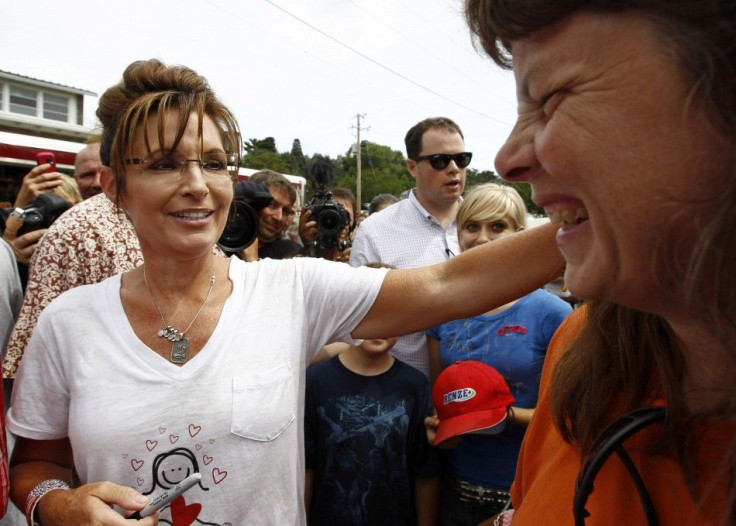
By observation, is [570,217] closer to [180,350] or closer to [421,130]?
[180,350]

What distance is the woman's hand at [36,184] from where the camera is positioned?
3.33 m

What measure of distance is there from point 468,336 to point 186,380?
154cm

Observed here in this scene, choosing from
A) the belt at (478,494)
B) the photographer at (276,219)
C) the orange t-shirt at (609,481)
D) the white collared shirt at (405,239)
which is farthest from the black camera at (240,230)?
the orange t-shirt at (609,481)

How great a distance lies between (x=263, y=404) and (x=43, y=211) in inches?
77.5

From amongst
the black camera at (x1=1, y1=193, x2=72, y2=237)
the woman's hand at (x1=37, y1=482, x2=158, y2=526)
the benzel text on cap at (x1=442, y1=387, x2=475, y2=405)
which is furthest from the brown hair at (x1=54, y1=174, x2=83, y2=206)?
the benzel text on cap at (x1=442, y1=387, x2=475, y2=405)

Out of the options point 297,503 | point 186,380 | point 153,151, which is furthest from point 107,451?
point 153,151

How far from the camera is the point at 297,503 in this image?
1676 mm

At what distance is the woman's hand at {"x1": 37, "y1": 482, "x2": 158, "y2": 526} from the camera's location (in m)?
1.39

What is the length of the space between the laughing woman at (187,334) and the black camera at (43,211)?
123cm

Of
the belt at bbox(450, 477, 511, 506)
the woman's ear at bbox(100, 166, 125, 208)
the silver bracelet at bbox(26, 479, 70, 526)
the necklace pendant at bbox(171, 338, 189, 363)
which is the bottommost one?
the belt at bbox(450, 477, 511, 506)

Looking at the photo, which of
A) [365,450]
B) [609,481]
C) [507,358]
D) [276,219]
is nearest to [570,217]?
[609,481]

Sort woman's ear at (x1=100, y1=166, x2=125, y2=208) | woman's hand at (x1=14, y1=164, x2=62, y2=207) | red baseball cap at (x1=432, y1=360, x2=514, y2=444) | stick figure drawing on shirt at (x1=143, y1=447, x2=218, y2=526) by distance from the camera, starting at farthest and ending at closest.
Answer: woman's hand at (x1=14, y1=164, x2=62, y2=207), red baseball cap at (x1=432, y1=360, x2=514, y2=444), woman's ear at (x1=100, y1=166, x2=125, y2=208), stick figure drawing on shirt at (x1=143, y1=447, x2=218, y2=526)

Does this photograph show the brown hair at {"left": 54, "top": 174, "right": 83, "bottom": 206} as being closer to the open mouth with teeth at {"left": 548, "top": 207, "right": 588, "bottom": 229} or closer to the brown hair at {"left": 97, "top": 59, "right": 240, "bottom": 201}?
the brown hair at {"left": 97, "top": 59, "right": 240, "bottom": 201}

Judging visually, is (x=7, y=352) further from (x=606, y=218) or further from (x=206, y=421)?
(x=606, y=218)
